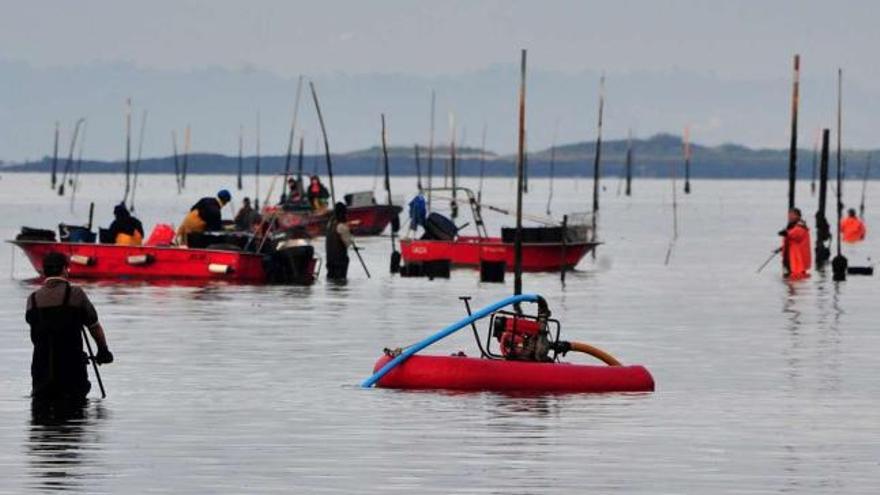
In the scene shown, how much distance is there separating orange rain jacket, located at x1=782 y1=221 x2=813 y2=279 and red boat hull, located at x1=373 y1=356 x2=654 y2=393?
27.7m

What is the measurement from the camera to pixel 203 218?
47344 millimetres

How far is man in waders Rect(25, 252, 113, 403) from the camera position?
2083 centimetres

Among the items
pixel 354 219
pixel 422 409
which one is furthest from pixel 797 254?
pixel 422 409

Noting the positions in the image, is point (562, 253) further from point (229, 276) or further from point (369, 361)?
point (369, 361)

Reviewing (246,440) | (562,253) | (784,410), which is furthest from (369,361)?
(562,253)

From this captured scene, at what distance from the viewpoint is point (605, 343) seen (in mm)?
33531

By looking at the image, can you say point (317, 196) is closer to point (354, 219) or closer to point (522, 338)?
point (354, 219)

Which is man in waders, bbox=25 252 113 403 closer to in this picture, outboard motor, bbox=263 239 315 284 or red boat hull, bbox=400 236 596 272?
outboard motor, bbox=263 239 315 284

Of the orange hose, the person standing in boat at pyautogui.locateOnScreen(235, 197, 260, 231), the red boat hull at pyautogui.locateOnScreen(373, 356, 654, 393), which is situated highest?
the person standing in boat at pyautogui.locateOnScreen(235, 197, 260, 231)

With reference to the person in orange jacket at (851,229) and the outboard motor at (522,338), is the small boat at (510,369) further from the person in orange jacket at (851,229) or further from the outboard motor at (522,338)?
the person in orange jacket at (851,229)

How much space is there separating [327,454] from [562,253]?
34827 mm

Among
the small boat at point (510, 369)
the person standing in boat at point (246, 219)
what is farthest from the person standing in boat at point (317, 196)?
the small boat at point (510, 369)

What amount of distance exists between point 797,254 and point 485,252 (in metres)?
7.10

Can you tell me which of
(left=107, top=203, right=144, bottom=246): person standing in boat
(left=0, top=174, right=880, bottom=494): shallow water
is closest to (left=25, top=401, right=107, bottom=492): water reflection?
(left=0, top=174, right=880, bottom=494): shallow water
